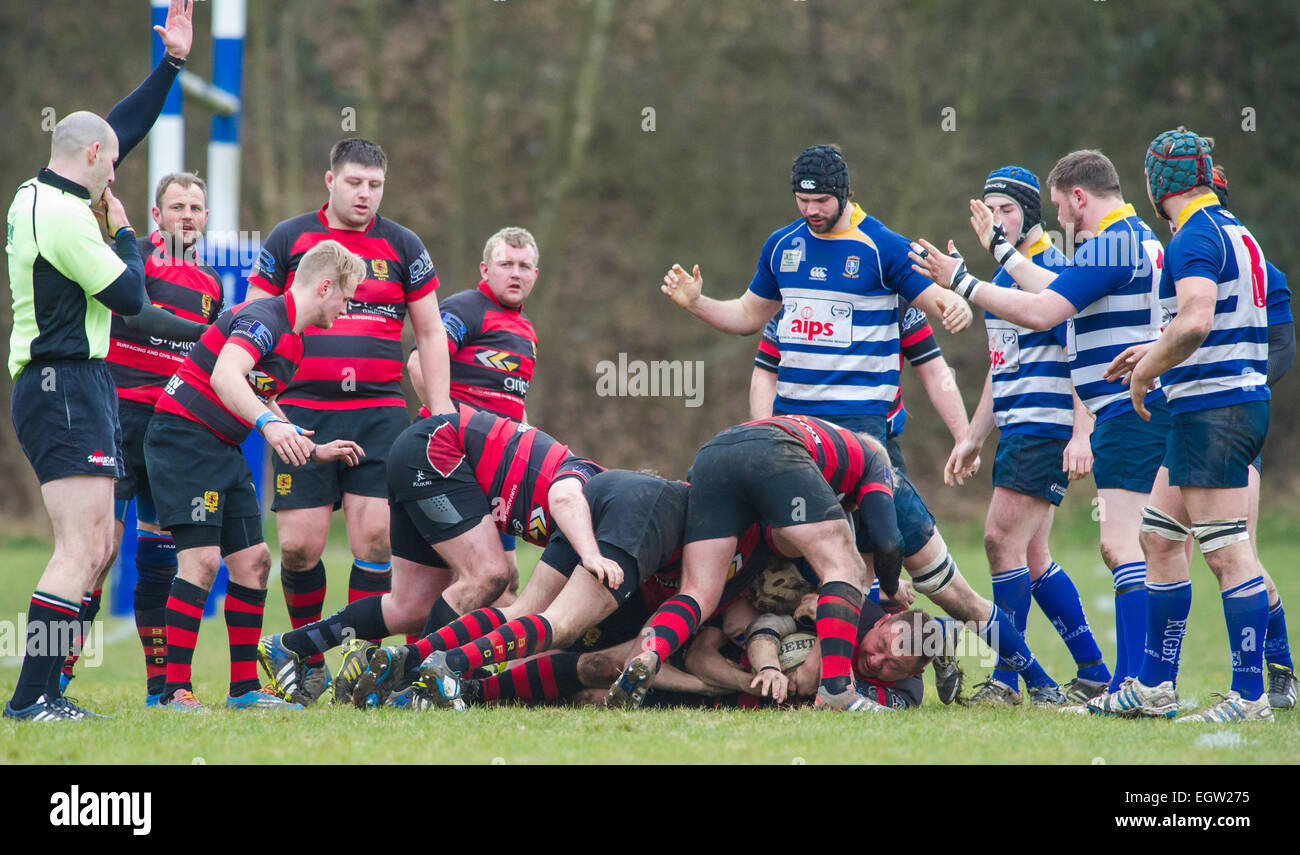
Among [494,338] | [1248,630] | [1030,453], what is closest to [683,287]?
[494,338]

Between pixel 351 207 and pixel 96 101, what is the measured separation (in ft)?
45.8

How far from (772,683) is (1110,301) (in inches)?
89.9

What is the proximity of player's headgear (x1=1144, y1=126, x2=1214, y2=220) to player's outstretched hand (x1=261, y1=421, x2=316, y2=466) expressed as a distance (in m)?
3.52

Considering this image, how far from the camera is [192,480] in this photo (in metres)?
5.48

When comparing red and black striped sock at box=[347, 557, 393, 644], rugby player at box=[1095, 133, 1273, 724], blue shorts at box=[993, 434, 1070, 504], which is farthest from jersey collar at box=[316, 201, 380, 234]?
rugby player at box=[1095, 133, 1273, 724]

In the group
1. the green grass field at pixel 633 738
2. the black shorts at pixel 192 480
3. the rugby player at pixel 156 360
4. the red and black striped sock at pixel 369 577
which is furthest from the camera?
the red and black striped sock at pixel 369 577

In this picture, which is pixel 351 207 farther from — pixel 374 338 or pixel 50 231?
pixel 50 231

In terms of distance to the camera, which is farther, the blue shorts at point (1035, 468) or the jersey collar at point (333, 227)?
the jersey collar at point (333, 227)

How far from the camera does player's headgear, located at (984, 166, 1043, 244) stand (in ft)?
21.1

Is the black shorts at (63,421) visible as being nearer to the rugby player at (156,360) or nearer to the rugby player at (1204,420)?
the rugby player at (156,360)

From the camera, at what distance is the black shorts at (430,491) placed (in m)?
5.67

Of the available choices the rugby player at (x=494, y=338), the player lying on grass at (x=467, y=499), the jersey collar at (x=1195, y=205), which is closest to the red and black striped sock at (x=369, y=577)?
the player lying on grass at (x=467, y=499)

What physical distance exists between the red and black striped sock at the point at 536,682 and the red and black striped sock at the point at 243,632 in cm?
103

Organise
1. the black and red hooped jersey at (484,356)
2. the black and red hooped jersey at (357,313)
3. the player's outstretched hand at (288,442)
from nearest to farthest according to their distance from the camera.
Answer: the player's outstretched hand at (288,442)
the black and red hooped jersey at (357,313)
the black and red hooped jersey at (484,356)
